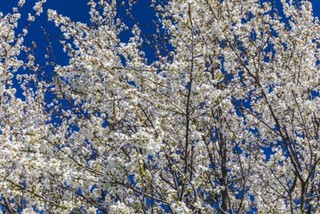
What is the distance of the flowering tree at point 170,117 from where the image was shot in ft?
18.8

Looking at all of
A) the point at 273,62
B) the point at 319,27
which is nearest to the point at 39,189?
the point at 273,62

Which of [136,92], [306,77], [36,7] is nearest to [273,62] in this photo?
[306,77]

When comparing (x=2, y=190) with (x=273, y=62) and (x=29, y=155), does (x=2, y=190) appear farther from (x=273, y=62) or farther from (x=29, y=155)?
(x=273, y=62)

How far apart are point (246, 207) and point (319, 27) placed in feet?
12.1

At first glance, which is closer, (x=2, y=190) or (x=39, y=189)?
(x=2, y=190)

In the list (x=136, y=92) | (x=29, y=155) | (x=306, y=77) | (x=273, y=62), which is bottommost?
(x=29, y=155)

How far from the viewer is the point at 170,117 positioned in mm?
6707

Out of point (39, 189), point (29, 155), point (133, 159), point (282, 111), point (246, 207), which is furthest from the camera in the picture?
point (246, 207)

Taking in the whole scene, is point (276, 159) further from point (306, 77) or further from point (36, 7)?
point (36, 7)

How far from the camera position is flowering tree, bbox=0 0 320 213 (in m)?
5.73

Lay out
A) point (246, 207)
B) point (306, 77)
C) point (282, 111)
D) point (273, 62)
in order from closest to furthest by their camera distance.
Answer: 1. point (282, 111)
2. point (306, 77)
3. point (273, 62)
4. point (246, 207)

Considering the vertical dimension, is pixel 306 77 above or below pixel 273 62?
below

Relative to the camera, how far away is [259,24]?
7.99 m

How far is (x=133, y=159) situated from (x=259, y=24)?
3.82 meters
